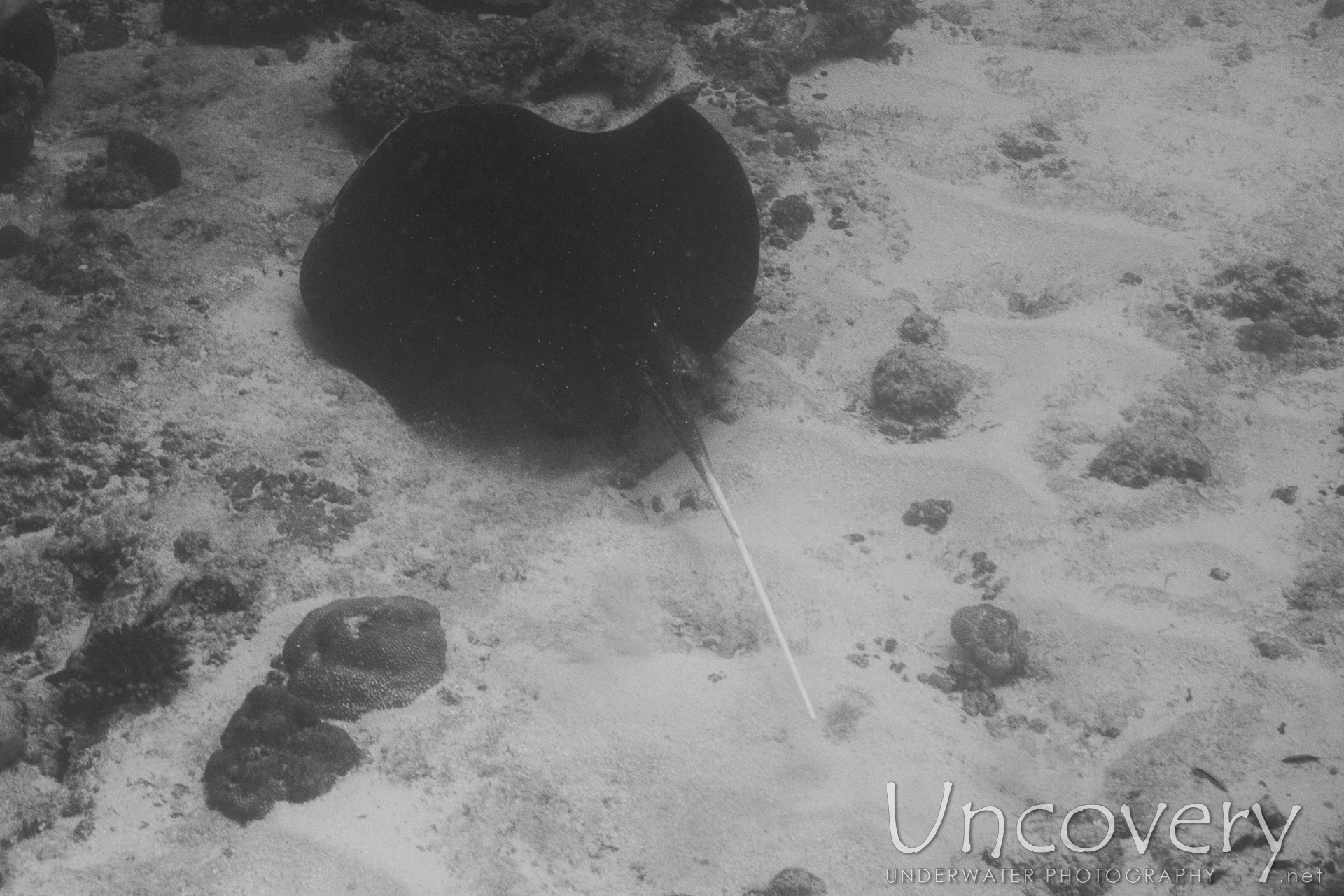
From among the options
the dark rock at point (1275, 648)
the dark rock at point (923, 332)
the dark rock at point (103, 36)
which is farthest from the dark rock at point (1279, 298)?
the dark rock at point (103, 36)

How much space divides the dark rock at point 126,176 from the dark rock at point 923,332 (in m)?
5.22

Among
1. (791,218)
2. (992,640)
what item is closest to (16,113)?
(791,218)

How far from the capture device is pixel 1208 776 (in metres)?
3.07

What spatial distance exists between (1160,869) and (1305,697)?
1.10 meters

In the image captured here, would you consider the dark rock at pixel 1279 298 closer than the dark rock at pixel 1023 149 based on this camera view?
Yes

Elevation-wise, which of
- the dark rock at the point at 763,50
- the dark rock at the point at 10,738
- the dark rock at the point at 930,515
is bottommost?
the dark rock at the point at 10,738

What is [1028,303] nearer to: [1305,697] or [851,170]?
[851,170]

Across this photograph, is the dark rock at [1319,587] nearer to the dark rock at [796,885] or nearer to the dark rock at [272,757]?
the dark rock at [796,885]

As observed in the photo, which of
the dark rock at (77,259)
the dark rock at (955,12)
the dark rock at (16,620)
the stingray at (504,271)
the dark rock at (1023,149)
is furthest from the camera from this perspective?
the dark rock at (955,12)

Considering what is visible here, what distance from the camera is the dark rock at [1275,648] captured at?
3.46m

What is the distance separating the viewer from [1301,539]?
157 inches

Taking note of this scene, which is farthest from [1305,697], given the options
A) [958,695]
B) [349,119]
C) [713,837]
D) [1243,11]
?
[1243,11]

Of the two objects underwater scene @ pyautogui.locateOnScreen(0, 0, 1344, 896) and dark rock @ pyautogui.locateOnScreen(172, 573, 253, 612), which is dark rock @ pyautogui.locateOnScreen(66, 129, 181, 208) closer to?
underwater scene @ pyautogui.locateOnScreen(0, 0, 1344, 896)

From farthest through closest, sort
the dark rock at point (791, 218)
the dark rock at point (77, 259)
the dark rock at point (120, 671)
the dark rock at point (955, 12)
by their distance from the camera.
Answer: the dark rock at point (955, 12) < the dark rock at point (791, 218) < the dark rock at point (77, 259) < the dark rock at point (120, 671)
